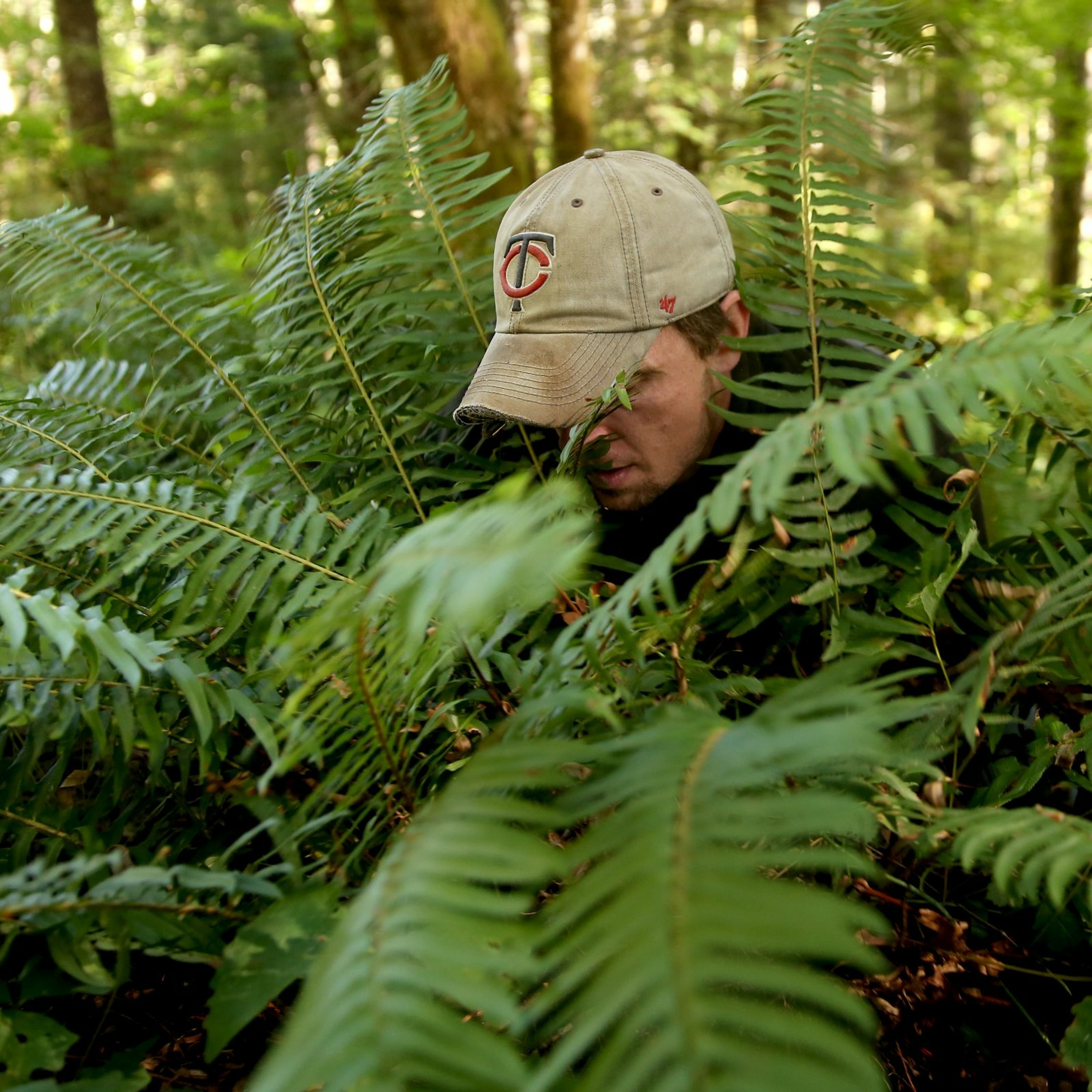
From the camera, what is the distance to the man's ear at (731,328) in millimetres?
1713

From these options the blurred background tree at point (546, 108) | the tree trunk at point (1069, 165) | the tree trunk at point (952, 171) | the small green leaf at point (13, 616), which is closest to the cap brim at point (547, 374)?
the blurred background tree at point (546, 108)

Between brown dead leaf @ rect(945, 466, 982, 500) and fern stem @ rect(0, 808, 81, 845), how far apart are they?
1.14m

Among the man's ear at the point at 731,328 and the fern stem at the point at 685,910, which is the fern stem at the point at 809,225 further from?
the fern stem at the point at 685,910

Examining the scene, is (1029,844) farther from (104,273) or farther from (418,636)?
(104,273)

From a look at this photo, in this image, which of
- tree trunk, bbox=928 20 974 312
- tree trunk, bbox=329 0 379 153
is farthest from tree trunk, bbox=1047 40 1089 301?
tree trunk, bbox=329 0 379 153

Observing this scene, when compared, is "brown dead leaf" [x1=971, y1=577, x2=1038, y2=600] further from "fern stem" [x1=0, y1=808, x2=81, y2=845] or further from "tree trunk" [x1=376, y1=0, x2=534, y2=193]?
"tree trunk" [x1=376, y1=0, x2=534, y2=193]

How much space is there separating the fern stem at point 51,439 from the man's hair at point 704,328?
Answer: 0.92 metres

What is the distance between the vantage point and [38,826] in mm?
1087

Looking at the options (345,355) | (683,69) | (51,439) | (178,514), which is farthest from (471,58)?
(683,69)

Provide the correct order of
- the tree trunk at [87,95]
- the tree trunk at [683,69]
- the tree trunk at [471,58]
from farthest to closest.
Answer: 1. the tree trunk at [87,95]
2. the tree trunk at [683,69]
3. the tree trunk at [471,58]

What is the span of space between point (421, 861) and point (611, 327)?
109cm

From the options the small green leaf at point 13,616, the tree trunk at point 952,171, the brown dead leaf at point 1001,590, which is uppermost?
the small green leaf at point 13,616

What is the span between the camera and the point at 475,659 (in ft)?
3.51

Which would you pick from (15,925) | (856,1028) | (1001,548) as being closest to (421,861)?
(15,925)
